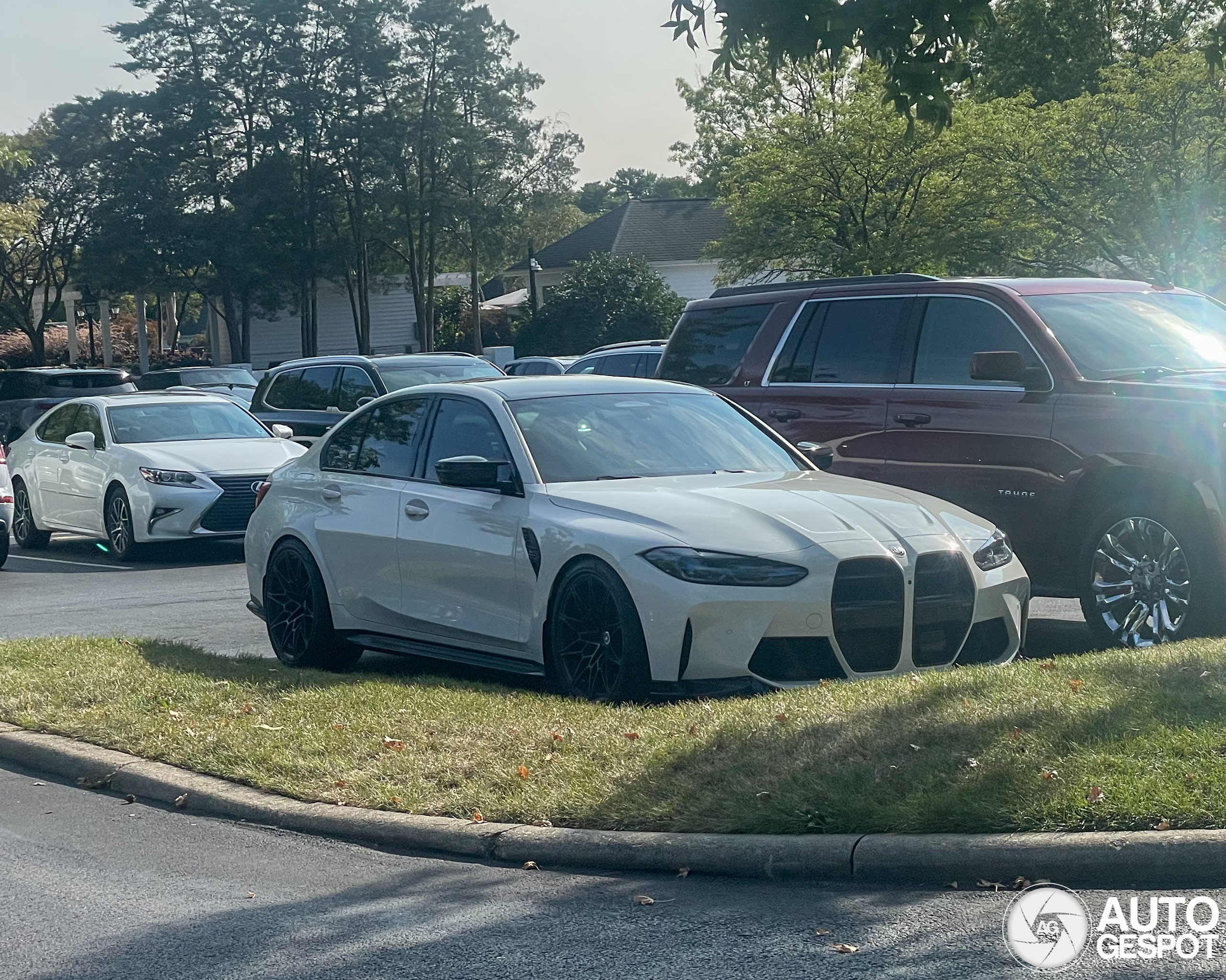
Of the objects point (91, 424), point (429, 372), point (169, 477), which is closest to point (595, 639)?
point (169, 477)

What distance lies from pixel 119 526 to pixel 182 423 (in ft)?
5.03

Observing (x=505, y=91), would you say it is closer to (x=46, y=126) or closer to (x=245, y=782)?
(x=46, y=126)

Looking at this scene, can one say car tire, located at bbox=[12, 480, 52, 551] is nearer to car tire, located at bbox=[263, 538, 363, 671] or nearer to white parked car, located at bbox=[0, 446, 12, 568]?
white parked car, located at bbox=[0, 446, 12, 568]

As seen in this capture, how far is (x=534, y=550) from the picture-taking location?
7520 mm

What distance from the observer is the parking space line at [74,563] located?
15.4 m

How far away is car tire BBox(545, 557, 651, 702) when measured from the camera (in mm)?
6934

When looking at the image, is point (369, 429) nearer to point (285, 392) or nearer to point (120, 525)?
point (120, 525)

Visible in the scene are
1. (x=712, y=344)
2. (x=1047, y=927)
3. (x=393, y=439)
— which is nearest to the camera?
(x=1047, y=927)

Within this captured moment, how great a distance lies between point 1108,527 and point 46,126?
65827 mm

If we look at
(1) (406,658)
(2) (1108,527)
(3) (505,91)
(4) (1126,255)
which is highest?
(3) (505,91)

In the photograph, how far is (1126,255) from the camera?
115 feet

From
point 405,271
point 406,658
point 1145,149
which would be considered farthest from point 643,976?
point 405,271

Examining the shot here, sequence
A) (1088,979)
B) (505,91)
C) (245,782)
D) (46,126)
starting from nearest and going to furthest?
(1088,979)
(245,782)
(505,91)
(46,126)

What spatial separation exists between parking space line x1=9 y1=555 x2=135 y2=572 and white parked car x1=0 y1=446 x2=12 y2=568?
78 centimetres
